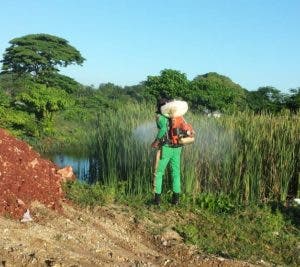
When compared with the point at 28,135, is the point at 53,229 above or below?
above

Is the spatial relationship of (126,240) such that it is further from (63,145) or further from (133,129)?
(63,145)

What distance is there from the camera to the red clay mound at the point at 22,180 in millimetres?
6488

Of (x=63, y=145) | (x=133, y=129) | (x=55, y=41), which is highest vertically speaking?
(x=55, y=41)

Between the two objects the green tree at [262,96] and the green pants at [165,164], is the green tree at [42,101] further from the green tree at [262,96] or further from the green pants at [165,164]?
the green pants at [165,164]

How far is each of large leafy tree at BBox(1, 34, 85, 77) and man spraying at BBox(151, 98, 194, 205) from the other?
36.5 meters

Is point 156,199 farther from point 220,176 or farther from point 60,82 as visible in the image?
point 60,82

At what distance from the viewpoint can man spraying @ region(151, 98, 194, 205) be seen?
321 inches

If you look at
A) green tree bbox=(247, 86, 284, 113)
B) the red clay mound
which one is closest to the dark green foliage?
green tree bbox=(247, 86, 284, 113)

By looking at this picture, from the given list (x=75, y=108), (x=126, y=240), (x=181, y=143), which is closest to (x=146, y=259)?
(x=126, y=240)

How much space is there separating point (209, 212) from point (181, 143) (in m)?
1.06

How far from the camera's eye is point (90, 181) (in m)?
11.9

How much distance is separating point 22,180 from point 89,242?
134cm

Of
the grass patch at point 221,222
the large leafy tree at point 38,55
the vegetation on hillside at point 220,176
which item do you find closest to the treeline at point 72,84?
the large leafy tree at point 38,55

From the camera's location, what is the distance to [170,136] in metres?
8.17
